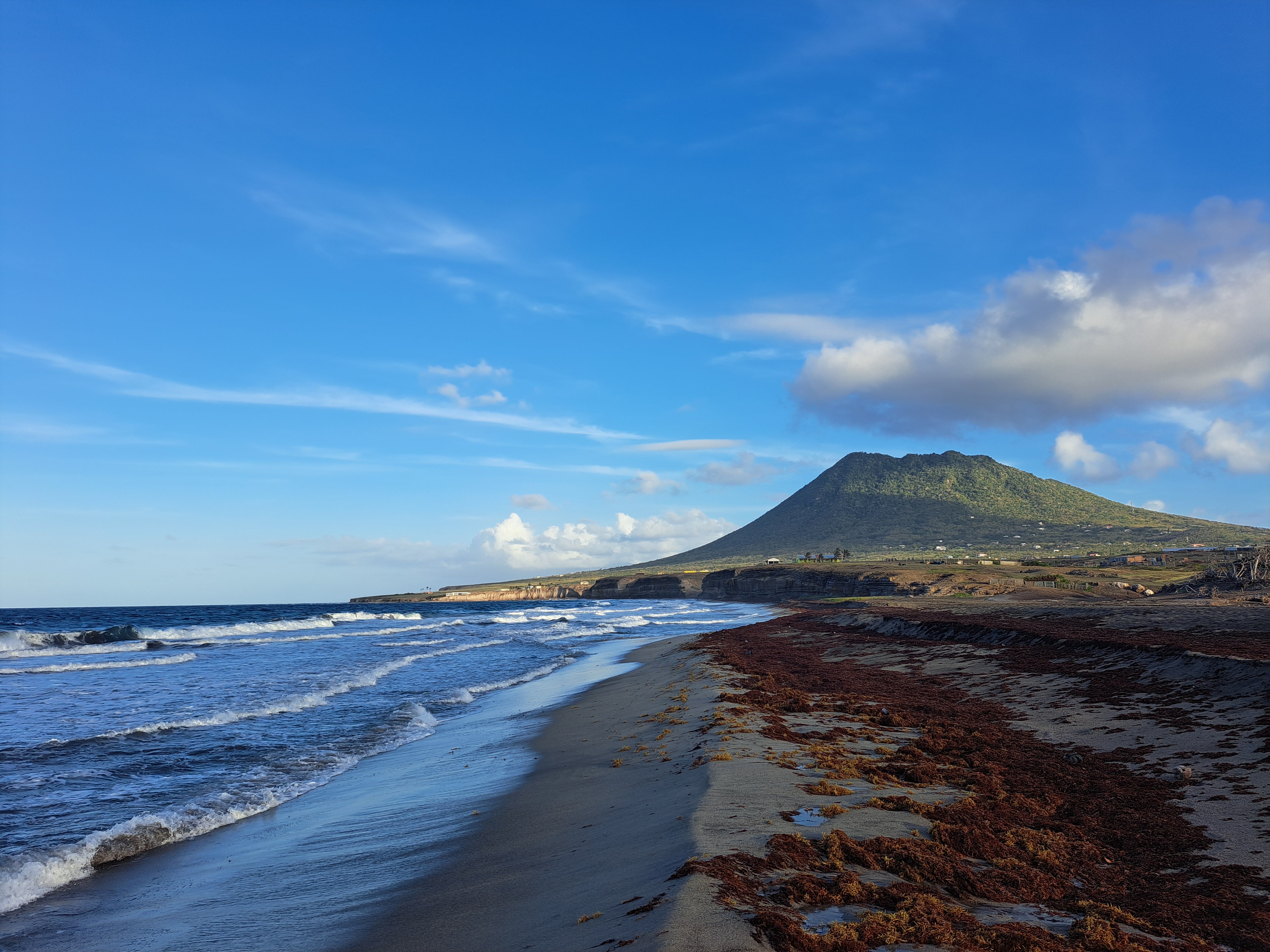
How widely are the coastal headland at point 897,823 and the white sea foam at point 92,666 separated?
34202 mm

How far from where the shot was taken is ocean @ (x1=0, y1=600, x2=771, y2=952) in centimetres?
900

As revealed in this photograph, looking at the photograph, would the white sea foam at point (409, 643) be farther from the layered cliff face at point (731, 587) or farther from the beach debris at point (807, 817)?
the layered cliff face at point (731, 587)

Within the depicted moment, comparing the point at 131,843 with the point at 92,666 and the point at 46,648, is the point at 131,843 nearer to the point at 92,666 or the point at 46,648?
the point at 92,666

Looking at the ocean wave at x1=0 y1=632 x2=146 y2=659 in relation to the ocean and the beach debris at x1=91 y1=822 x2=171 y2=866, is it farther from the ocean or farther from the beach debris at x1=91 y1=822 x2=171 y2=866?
the beach debris at x1=91 y1=822 x2=171 y2=866

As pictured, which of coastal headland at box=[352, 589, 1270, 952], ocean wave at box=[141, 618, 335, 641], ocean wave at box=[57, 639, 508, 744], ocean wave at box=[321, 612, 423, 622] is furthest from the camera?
ocean wave at box=[321, 612, 423, 622]

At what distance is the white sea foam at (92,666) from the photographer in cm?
4047

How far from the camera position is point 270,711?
24.2 metres

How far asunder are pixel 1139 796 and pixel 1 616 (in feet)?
631

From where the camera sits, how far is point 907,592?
313ft

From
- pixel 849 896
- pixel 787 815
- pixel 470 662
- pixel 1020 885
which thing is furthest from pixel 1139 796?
pixel 470 662

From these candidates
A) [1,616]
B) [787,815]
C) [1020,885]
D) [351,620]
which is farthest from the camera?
[1,616]

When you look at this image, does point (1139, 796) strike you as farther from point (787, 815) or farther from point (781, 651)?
point (781, 651)

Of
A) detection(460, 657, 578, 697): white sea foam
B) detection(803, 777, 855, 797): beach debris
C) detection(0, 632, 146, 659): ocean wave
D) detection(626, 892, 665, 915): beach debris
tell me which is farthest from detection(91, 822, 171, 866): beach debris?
detection(0, 632, 146, 659): ocean wave

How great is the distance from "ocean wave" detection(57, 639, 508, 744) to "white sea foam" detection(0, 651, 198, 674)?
16.1m
